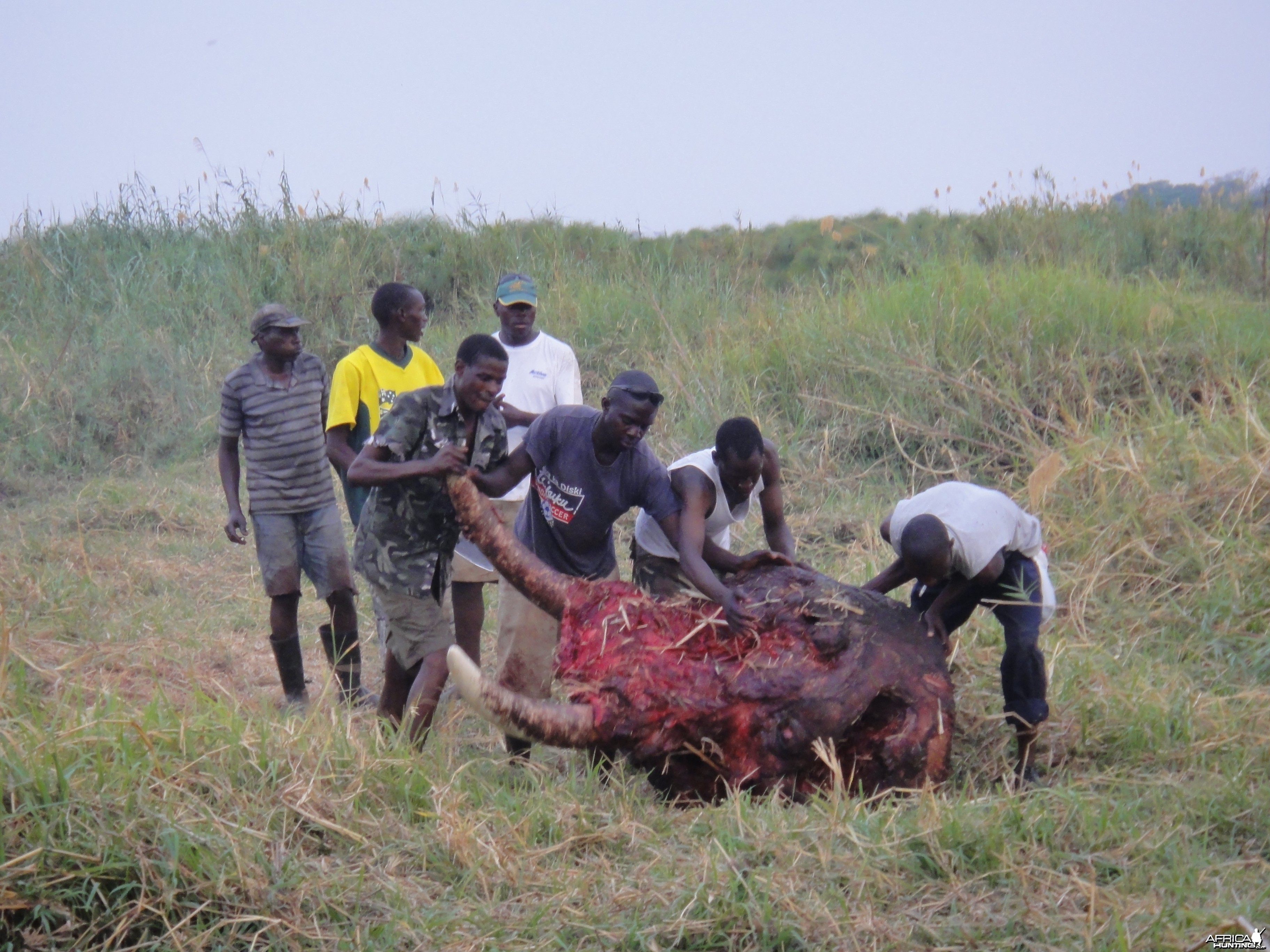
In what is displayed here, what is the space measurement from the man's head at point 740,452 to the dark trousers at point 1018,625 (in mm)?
723

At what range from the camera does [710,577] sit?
3.39 metres

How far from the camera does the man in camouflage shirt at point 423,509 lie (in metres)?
3.58

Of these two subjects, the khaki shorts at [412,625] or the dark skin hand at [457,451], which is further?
the khaki shorts at [412,625]

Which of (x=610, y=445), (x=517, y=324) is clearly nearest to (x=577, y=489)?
(x=610, y=445)

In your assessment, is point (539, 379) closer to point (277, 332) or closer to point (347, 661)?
point (277, 332)

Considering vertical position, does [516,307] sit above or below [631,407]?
above

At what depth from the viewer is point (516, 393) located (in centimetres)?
474

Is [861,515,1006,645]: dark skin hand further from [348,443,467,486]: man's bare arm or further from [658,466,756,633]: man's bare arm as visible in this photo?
[348,443,467,486]: man's bare arm

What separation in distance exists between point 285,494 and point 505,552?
1319 mm

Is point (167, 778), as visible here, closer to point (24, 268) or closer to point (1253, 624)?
point (1253, 624)

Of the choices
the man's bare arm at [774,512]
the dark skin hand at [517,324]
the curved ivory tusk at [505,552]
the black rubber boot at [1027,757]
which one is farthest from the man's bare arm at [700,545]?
the dark skin hand at [517,324]

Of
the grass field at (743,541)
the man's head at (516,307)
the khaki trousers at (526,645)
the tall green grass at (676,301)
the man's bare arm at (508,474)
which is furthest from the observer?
A: the tall green grass at (676,301)

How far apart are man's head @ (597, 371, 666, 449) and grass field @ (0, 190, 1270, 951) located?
1.09 meters

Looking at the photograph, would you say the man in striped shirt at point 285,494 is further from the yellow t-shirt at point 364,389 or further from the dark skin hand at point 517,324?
the dark skin hand at point 517,324
